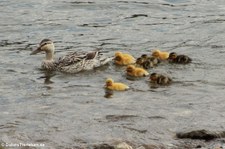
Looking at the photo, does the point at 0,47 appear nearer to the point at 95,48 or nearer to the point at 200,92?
the point at 95,48

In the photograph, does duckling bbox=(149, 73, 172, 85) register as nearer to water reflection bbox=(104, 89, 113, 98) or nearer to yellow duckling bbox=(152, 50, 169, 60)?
water reflection bbox=(104, 89, 113, 98)

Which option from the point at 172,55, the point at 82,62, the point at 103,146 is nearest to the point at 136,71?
the point at 172,55

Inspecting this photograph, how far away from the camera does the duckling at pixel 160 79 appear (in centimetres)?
1235

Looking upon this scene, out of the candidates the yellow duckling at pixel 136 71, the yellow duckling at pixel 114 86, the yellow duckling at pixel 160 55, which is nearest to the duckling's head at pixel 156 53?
the yellow duckling at pixel 160 55

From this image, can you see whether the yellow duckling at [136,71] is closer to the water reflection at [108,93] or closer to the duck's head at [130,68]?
the duck's head at [130,68]

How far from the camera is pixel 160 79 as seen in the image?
12.3m

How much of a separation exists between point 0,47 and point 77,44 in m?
1.71

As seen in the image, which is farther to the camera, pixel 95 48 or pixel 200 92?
pixel 95 48

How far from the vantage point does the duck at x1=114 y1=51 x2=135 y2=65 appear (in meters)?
13.7

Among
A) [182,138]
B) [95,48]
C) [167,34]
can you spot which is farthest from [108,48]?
[182,138]

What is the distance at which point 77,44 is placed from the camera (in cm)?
1541

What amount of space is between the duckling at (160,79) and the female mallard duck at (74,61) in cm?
180

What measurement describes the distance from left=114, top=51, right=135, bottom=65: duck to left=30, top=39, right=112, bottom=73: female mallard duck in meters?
0.30

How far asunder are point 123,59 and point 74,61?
3.41ft
